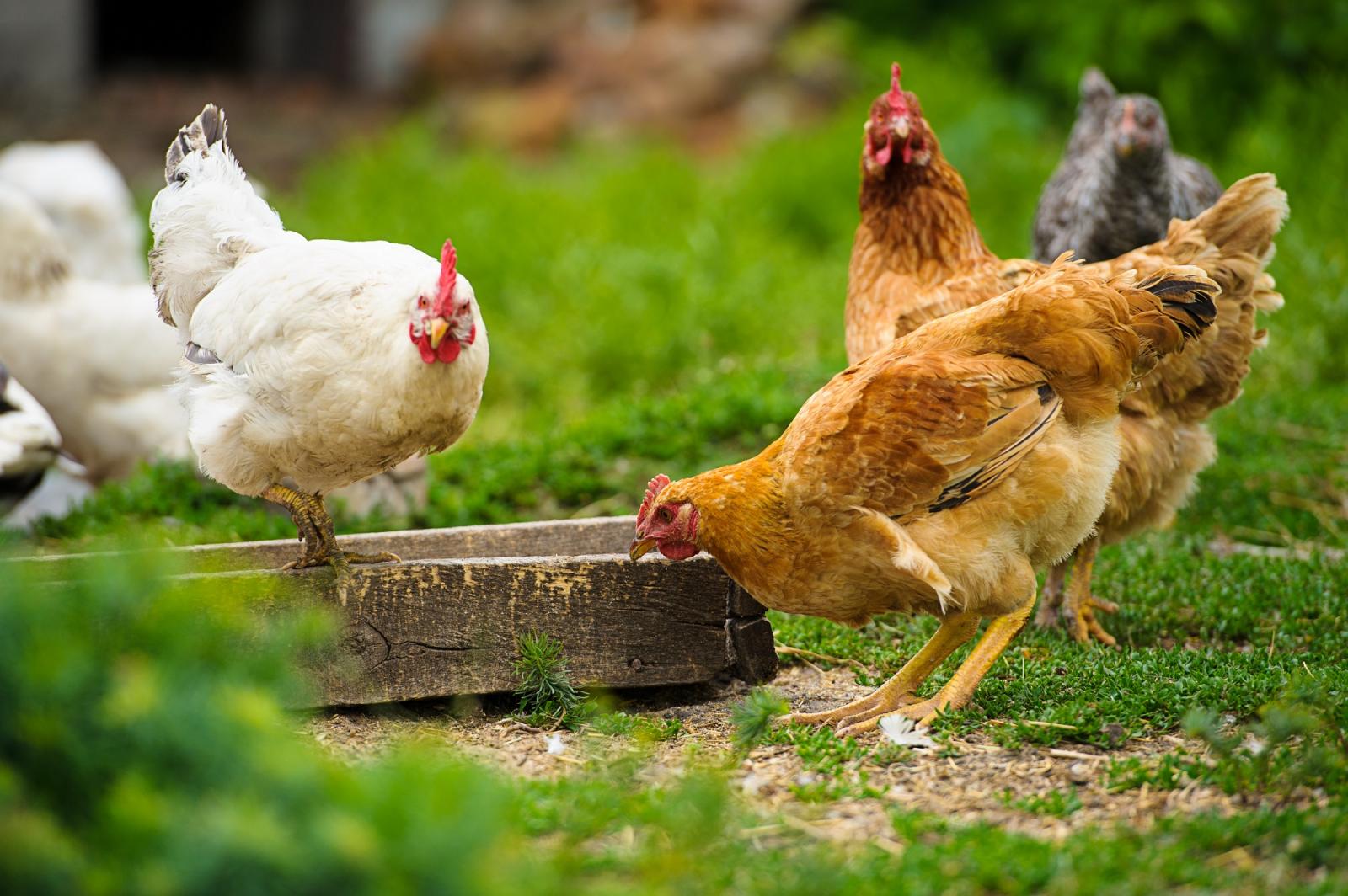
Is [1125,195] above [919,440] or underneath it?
above

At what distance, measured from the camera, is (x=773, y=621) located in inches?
182

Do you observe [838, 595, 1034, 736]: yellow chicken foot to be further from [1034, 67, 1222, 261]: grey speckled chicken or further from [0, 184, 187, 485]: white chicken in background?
[0, 184, 187, 485]: white chicken in background

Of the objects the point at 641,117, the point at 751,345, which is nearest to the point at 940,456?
the point at 751,345

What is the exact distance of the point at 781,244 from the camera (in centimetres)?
976

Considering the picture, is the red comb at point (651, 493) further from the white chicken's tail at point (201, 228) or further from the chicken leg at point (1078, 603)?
the chicken leg at point (1078, 603)

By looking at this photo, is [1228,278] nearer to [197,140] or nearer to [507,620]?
[507,620]

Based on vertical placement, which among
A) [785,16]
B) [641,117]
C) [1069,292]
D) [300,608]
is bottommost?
[300,608]

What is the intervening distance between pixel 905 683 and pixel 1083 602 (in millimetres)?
1127

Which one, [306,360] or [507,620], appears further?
[507,620]

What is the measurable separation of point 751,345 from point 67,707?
20.1ft

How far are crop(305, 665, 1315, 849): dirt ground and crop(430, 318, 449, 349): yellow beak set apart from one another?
104 centimetres

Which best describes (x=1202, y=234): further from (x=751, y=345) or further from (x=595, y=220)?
(x=595, y=220)

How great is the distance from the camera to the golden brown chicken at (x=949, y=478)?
3.44 m

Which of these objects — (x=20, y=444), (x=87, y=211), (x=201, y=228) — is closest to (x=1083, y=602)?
(x=201, y=228)
